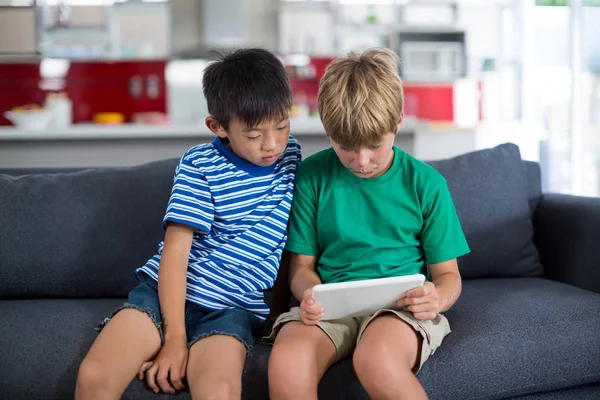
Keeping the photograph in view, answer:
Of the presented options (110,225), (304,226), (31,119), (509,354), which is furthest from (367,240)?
(31,119)

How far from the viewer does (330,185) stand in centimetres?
154

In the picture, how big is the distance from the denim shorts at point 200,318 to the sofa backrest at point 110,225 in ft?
1.17

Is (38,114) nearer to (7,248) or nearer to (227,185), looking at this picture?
(7,248)

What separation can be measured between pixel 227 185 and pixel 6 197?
77 centimetres

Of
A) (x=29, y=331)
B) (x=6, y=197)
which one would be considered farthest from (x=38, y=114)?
(x=29, y=331)

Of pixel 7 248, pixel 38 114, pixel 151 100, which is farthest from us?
pixel 151 100

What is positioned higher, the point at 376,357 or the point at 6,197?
the point at 6,197

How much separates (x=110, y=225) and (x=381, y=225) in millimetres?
813

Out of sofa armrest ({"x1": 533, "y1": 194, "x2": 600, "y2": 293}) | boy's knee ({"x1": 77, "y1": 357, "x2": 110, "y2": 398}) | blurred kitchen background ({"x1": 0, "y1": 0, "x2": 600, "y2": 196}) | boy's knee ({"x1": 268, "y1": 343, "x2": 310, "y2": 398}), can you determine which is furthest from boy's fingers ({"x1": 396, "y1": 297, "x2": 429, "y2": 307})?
blurred kitchen background ({"x1": 0, "y1": 0, "x2": 600, "y2": 196})

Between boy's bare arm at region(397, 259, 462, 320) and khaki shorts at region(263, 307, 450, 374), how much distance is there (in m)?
0.02

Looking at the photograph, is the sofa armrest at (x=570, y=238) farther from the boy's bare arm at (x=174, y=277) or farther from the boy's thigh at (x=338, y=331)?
the boy's bare arm at (x=174, y=277)

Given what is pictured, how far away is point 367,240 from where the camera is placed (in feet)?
4.89

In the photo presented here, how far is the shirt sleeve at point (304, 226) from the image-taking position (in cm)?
155

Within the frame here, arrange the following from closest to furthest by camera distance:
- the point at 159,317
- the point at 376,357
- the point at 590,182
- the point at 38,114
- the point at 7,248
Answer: the point at 376,357 < the point at 159,317 < the point at 7,248 < the point at 38,114 < the point at 590,182
